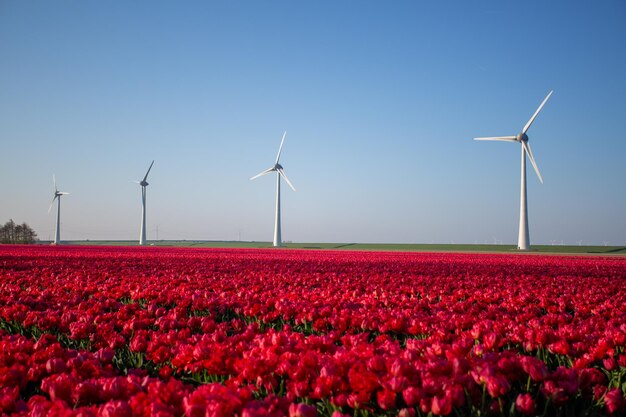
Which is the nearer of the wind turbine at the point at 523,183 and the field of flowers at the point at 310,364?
the field of flowers at the point at 310,364

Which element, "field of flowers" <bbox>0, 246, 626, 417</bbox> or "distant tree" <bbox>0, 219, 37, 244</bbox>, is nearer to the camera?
"field of flowers" <bbox>0, 246, 626, 417</bbox>

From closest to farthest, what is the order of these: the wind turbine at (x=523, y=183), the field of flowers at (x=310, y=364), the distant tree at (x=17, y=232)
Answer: the field of flowers at (x=310, y=364) → the wind turbine at (x=523, y=183) → the distant tree at (x=17, y=232)

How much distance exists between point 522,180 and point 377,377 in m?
55.4

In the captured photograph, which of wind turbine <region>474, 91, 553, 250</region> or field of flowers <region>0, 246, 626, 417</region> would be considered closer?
field of flowers <region>0, 246, 626, 417</region>

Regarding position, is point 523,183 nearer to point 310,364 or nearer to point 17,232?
point 310,364

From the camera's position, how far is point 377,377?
12.5 ft

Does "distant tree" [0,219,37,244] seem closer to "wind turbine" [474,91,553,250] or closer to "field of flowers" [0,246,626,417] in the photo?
"wind turbine" [474,91,553,250]

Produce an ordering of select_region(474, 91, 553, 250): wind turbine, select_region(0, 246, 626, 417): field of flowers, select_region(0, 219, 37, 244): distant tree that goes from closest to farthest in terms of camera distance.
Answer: select_region(0, 246, 626, 417): field of flowers → select_region(474, 91, 553, 250): wind turbine → select_region(0, 219, 37, 244): distant tree

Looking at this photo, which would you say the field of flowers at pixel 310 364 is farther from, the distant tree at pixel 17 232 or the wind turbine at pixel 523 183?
the distant tree at pixel 17 232

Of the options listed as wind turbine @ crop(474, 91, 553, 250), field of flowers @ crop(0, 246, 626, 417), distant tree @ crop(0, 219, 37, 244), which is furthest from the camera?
distant tree @ crop(0, 219, 37, 244)

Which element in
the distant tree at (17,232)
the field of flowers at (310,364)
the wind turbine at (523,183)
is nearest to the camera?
the field of flowers at (310,364)

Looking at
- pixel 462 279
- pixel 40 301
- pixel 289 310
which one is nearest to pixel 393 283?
pixel 462 279

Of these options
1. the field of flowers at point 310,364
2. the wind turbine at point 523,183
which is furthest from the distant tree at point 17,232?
the field of flowers at point 310,364

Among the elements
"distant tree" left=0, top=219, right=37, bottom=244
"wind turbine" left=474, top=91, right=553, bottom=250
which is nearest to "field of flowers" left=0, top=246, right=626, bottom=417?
"wind turbine" left=474, top=91, right=553, bottom=250
